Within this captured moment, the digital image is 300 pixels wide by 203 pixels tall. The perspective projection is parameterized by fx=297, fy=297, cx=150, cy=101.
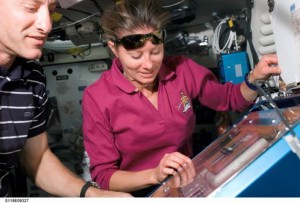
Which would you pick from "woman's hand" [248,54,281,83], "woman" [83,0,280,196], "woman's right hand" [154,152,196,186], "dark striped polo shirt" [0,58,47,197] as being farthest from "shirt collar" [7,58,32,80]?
"woman's hand" [248,54,281,83]

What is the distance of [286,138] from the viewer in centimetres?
49

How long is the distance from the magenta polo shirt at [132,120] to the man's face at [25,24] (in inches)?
12.2

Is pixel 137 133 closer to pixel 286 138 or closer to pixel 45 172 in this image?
pixel 45 172

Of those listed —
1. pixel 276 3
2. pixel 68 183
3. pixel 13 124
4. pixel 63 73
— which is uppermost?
pixel 276 3

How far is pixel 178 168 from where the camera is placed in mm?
792

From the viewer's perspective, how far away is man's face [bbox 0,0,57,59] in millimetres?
867

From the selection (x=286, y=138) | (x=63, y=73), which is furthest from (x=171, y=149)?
(x=63, y=73)

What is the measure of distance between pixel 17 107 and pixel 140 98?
44 cm

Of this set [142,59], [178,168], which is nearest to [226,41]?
[142,59]

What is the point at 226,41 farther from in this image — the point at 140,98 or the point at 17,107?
the point at 17,107

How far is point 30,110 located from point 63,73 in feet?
3.08

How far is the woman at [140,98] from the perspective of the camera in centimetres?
105

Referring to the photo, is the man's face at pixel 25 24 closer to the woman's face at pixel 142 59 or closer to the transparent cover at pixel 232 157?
the woman's face at pixel 142 59

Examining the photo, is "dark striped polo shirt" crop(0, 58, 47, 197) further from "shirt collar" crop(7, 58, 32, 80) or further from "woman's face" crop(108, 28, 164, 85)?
"woman's face" crop(108, 28, 164, 85)
